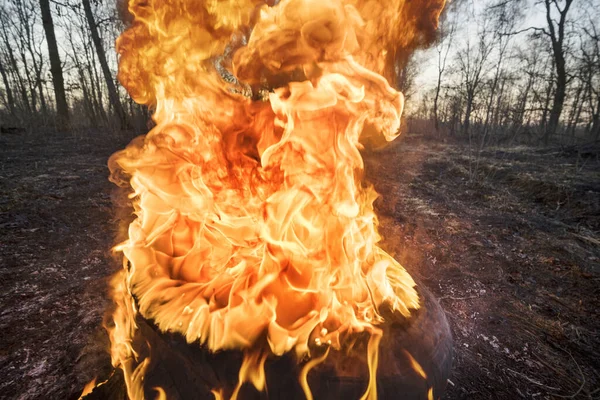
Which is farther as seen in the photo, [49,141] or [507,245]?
[49,141]

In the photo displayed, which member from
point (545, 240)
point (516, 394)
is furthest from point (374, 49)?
point (545, 240)

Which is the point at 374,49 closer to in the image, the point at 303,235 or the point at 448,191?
the point at 303,235

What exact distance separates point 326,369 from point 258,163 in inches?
62.9

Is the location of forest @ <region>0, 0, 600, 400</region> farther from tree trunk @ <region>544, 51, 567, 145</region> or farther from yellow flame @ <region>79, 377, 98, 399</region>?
tree trunk @ <region>544, 51, 567, 145</region>

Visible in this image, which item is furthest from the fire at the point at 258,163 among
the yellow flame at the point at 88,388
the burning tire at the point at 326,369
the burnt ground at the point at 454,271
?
the burnt ground at the point at 454,271

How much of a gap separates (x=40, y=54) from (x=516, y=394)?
35.2 meters

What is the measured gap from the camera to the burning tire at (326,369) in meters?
1.56

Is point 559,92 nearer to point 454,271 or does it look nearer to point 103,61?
point 454,271

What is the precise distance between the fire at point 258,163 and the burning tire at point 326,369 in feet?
0.36

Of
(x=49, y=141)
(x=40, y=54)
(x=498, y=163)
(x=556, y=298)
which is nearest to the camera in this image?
(x=556, y=298)

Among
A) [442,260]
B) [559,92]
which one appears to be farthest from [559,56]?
[442,260]

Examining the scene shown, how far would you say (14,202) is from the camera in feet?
19.6

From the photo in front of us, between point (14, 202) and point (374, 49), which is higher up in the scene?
point (374, 49)

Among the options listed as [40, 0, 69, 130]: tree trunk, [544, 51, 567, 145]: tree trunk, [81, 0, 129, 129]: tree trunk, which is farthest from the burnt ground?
[544, 51, 567, 145]: tree trunk
